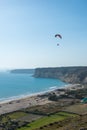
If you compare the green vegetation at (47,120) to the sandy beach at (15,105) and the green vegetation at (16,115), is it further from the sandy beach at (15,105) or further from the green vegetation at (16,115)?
the sandy beach at (15,105)

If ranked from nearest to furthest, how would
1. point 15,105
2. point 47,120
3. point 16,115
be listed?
1. point 47,120
2. point 16,115
3. point 15,105

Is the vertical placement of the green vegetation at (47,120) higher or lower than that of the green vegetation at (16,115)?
lower

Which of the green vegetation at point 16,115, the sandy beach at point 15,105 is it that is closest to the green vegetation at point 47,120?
the green vegetation at point 16,115

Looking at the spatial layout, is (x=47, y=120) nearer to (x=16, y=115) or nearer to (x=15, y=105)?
(x=16, y=115)

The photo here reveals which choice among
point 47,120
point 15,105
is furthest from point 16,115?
point 15,105

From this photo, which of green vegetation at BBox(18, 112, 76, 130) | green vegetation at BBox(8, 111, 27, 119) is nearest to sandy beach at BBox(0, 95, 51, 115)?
green vegetation at BBox(8, 111, 27, 119)

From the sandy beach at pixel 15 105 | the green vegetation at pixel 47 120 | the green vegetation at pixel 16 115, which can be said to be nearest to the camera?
the green vegetation at pixel 47 120

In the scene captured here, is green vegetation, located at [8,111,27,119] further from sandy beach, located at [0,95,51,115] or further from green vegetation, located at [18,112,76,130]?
sandy beach, located at [0,95,51,115]

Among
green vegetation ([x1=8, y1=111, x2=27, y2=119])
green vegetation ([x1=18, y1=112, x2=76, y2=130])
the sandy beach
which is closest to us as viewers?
green vegetation ([x1=18, y1=112, x2=76, y2=130])

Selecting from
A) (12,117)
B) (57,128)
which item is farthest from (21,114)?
(57,128)

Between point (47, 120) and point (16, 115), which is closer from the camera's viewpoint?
point (47, 120)

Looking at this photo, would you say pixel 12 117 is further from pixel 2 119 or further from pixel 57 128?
pixel 57 128

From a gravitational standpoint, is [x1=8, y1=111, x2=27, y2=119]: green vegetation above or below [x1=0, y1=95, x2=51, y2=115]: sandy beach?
below
